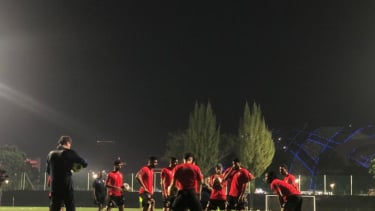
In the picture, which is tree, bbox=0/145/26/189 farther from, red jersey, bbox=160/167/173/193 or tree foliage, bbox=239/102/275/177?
red jersey, bbox=160/167/173/193

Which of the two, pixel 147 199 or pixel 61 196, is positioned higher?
pixel 61 196

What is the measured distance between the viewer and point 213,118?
223 feet

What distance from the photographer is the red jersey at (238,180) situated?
1828 cm

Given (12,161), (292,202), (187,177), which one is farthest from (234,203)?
(12,161)

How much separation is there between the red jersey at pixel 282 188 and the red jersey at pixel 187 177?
4.88 meters

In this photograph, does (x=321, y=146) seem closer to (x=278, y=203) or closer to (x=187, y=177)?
(x=278, y=203)

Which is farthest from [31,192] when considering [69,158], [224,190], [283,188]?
[69,158]

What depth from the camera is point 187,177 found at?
12922 millimetres

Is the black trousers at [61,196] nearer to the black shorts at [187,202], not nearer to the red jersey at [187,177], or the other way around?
the black shorts at [187,202]

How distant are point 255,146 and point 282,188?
47564mm

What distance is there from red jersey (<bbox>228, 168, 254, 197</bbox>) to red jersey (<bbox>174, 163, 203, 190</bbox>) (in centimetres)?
→ 530

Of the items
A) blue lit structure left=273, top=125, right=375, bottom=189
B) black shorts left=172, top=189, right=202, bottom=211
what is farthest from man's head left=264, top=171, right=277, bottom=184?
blue lit structure left=273, top=125, right=375, bottom=189

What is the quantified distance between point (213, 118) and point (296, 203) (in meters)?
50.7

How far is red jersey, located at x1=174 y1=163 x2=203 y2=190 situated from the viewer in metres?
12.9
